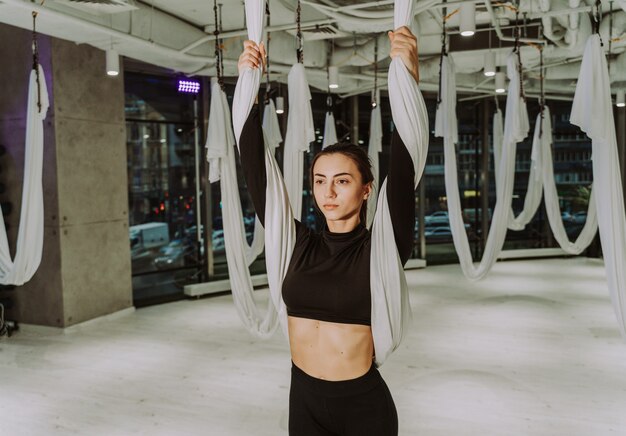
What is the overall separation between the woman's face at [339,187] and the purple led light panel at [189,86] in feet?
17.0

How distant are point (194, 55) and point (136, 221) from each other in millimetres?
2087

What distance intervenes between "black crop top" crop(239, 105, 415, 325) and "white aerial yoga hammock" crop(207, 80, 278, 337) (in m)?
1.97

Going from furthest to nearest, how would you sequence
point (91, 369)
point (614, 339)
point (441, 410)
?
point (614, 339) < point (91, 369) < point (441, 410)

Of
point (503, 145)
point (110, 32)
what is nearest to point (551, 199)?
point (503, 145)

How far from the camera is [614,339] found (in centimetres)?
436

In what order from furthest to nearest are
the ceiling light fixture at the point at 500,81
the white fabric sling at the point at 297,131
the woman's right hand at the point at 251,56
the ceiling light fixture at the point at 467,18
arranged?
the ceiling light fixture at the point at 500,81, the ceiling light fixture at the point at 467,18, the white fabric sling at the point at 297,131, the woman's right hand at the point at 251,56

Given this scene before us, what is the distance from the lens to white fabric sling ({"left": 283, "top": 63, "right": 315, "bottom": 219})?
124 inches

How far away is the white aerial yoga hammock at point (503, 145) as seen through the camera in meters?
3.98

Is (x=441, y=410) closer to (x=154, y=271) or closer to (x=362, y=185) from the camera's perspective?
(x=362, y=185)

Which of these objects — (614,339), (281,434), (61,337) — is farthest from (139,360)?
(614,339)

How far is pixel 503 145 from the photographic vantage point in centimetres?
414

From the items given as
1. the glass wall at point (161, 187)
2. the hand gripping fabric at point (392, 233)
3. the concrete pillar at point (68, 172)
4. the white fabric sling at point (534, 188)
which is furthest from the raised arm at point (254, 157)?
the glass wall at point (161, 187)

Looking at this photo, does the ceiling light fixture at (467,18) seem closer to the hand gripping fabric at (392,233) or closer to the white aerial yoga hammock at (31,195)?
the hand gripping fabric at (392,233)

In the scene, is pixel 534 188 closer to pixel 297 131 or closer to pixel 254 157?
pixel 297 131
